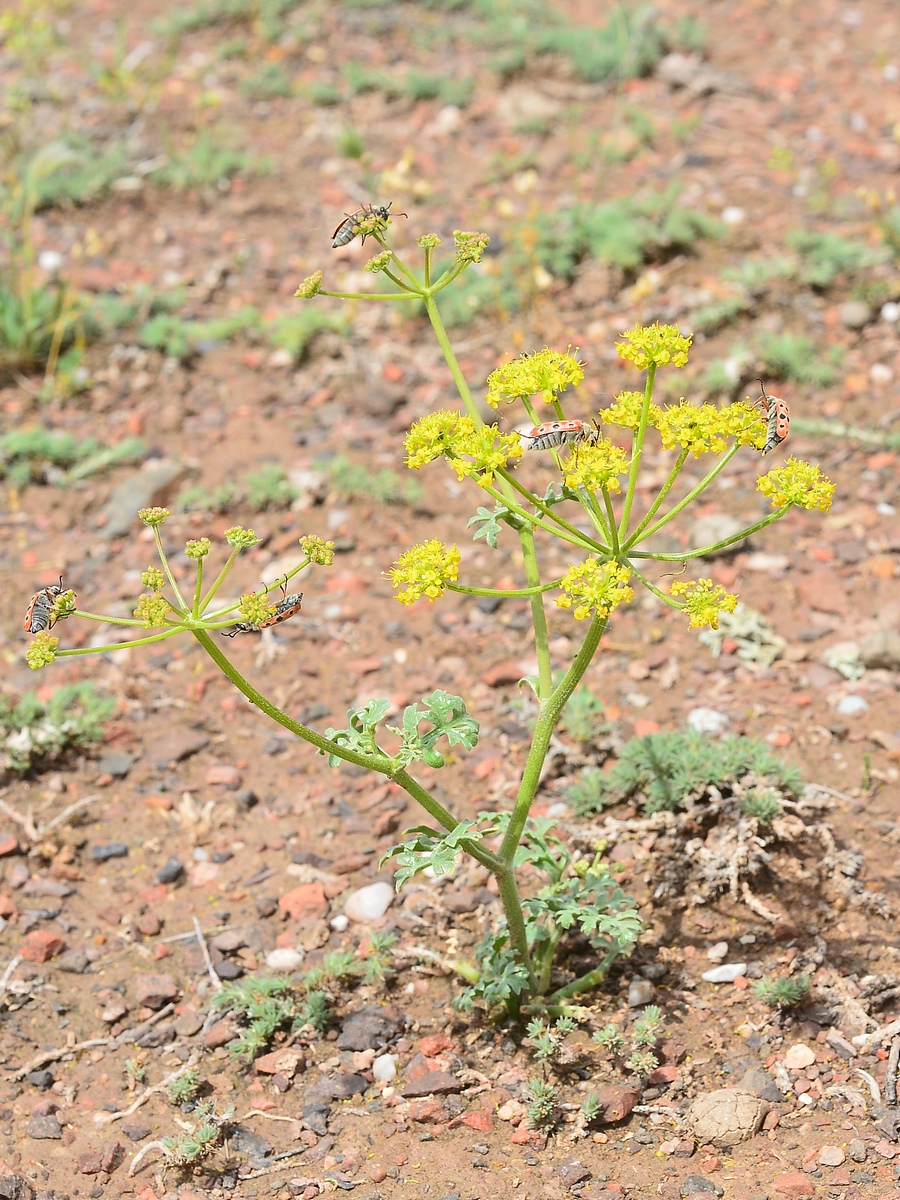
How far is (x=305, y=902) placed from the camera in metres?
3.96

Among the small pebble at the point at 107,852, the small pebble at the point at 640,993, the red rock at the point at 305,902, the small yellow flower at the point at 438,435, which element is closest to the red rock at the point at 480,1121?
the small pebble at the point at 640,993

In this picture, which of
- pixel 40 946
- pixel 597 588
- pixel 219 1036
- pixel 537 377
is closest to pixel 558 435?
pixel 537 377

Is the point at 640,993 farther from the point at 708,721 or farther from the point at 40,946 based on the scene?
the point at 40,946

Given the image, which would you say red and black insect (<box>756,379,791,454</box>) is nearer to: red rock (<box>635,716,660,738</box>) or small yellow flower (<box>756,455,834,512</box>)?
small yellow flower (<box>756,455,834,512</box>)

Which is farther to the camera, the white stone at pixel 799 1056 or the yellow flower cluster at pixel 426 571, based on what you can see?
the white stone at pixel 799 1056

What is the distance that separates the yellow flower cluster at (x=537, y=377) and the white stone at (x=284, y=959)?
1921mm

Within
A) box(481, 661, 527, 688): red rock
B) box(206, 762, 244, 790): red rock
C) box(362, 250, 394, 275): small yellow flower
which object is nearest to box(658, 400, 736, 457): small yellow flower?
box(362, 250, 394, 275): small yellow flower

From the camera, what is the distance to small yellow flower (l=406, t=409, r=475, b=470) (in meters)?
2.72

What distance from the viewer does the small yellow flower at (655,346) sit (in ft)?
8.99

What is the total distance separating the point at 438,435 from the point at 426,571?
1.04 ft

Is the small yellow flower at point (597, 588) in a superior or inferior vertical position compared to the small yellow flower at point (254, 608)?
inferior

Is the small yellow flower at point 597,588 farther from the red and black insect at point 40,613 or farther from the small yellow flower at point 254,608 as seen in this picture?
the red and black insect at point 40,613

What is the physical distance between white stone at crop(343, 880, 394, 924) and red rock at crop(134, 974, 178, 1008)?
1.89 ft

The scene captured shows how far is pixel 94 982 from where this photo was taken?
149 inches
